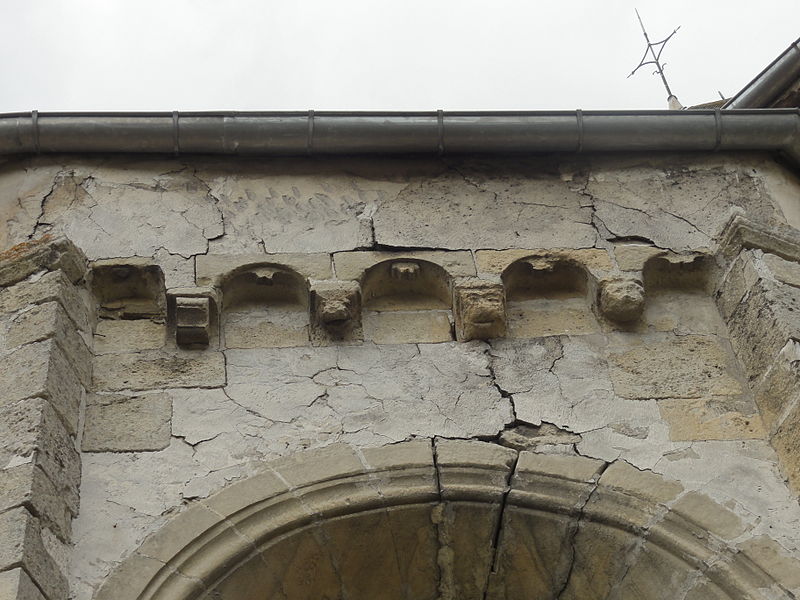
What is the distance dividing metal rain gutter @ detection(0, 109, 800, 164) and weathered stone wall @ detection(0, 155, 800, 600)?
0.33 ft

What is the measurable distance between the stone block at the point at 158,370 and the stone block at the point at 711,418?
5.86ft

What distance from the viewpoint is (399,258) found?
18.1 feet

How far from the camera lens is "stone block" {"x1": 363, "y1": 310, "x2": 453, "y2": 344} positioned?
207 inches

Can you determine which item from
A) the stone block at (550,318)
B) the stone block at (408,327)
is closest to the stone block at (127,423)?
the stone block at (408,327)

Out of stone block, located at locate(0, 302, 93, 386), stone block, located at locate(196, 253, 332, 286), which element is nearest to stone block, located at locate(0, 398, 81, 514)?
stone block, located at locate(0, 302, 93, 386)

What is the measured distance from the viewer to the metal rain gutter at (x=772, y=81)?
21.8 ft

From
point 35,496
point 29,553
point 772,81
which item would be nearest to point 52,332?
point 35,496

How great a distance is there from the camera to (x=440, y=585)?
4.68m

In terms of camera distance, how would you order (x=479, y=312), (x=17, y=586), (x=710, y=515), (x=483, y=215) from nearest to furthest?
(x=17, y=586) < (x=710, y=515) < (x=479, y=312) < (x=483, y=215)

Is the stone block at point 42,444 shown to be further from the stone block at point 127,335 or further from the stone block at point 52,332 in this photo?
the stone block at point 127,335

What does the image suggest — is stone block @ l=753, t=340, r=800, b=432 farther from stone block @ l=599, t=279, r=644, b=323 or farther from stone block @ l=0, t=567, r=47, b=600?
stone block @ l=0, t=567, r=47, b=600

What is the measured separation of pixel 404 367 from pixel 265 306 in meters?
0.71

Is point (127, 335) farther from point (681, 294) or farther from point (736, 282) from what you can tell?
point (736, 282)

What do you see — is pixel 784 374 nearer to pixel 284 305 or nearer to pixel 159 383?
pixel 284 305
